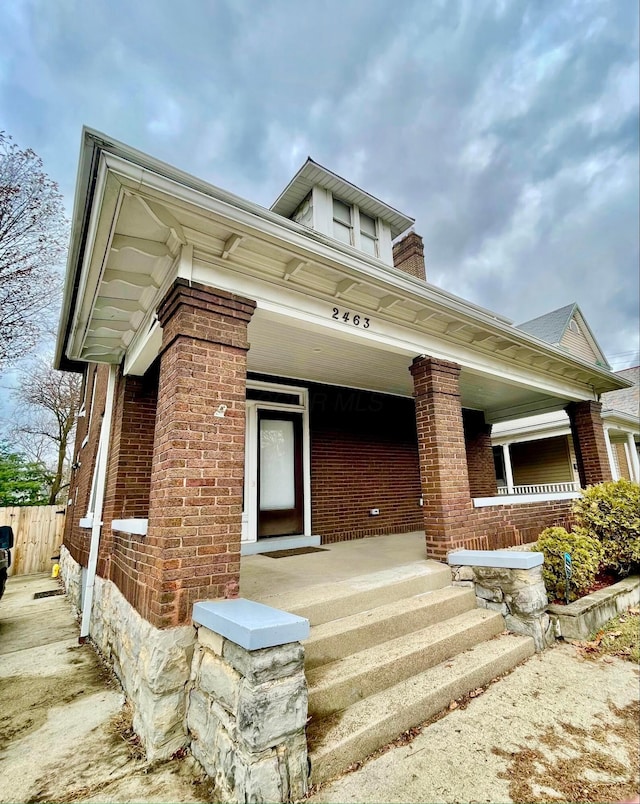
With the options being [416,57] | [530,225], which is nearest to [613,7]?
[416,57]

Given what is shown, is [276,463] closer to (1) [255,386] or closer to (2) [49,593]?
(1) [255,386]

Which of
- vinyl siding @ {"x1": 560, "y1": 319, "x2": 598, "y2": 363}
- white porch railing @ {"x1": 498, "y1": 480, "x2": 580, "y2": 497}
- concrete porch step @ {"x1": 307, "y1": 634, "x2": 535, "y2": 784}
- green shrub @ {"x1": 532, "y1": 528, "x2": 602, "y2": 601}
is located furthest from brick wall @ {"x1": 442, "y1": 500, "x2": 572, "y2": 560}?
vinyl siding @ {"x1": 560, "y1": 319, "x2": 598, "y2": 363}

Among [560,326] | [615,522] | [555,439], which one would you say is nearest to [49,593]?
[615,522]

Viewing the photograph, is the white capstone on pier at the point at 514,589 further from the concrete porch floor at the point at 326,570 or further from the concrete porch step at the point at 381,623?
the concrete porch floor at the point at 326,570

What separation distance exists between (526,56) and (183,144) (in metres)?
9.83

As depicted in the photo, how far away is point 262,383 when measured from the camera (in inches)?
238

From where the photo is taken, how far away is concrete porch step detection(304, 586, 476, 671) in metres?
2.59

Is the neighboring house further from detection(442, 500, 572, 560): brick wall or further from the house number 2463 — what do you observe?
the house number 2463

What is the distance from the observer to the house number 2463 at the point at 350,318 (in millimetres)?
3973

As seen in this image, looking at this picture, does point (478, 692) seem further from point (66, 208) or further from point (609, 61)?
point (609, 61)

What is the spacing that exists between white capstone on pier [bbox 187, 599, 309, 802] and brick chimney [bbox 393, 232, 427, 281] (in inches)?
353

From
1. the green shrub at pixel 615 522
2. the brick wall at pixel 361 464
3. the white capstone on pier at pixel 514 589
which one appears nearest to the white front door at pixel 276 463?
the brick wall at pixel 361 464

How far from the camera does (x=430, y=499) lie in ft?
14.8

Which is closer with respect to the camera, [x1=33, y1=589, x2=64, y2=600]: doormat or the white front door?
the white front door
